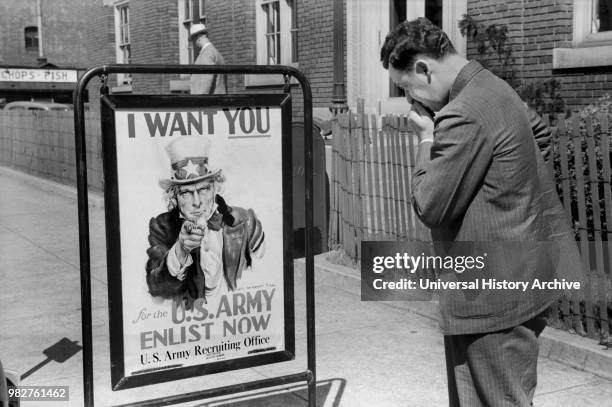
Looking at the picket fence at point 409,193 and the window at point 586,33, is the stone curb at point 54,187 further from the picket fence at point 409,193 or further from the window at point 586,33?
the window at point 586,33

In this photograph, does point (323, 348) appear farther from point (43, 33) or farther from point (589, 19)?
point (43, 33)

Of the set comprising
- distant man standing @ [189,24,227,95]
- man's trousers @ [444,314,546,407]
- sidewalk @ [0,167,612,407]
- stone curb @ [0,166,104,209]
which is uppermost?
distant man standing @ [189,24,227,95]

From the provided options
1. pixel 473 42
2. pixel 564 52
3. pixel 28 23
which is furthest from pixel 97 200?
pixel 28 23

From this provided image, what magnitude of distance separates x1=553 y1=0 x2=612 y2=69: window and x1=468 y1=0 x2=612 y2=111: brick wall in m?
0.10

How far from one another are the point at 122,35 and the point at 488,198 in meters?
20.8

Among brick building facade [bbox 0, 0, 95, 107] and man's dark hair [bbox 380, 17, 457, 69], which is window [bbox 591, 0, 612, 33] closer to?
man's dark hair [bbox 380, 17, 457, 69]

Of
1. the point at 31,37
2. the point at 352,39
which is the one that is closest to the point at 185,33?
the point at 352,39

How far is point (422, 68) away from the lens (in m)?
2.74

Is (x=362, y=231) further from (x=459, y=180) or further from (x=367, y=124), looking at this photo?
(x=459, y=180)

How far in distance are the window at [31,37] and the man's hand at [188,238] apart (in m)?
47.6

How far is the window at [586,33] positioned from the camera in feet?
29.8

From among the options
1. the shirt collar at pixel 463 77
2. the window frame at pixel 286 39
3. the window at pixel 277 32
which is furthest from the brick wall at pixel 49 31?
the shirt collar at pixel 463 77

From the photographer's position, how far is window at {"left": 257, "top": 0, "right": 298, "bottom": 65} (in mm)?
14969

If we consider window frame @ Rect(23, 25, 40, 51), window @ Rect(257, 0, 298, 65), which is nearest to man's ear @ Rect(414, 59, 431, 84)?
window @ Rect(257, 0, 298, 65)
